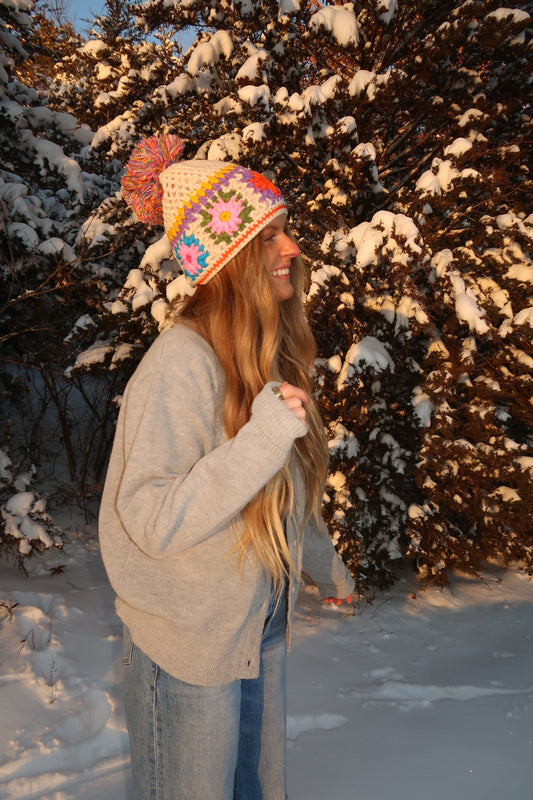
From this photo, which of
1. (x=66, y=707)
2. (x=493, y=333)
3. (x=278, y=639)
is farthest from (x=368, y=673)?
(x=493, y=333)

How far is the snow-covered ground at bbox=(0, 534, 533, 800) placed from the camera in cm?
225

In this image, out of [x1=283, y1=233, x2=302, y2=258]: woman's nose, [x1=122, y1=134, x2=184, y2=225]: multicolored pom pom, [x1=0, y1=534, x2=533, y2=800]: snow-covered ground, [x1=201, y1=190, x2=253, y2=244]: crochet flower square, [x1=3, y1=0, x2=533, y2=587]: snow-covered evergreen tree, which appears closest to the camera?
[x1=201, y1=190, x2=253, y2=244]: crochet flower square

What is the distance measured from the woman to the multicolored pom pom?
0.06 ft

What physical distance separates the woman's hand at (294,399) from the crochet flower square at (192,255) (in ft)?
1.39

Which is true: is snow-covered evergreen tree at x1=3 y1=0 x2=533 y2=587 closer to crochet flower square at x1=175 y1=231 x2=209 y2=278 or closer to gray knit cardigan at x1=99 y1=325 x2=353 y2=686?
crochet flower square at x1=175 y1=231 x2=209 y2=278

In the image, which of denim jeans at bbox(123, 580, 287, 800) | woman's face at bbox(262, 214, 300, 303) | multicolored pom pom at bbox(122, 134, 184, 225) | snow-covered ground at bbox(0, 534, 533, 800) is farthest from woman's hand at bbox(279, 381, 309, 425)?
snow-covered ground at bbox(0, 534, 533, 800)

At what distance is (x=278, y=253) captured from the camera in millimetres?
1469

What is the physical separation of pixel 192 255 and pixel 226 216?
13 cm

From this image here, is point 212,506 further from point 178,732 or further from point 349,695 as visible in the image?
point 349,695

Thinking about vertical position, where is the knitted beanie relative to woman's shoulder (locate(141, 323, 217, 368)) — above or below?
above

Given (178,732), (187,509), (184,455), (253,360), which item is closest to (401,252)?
(253,360)

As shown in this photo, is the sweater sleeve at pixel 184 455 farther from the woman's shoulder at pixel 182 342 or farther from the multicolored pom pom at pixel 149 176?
the multicolored pom pom at pixel 149 176

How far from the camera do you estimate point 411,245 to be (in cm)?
329

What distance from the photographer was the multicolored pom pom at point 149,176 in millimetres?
1570
